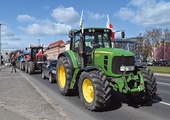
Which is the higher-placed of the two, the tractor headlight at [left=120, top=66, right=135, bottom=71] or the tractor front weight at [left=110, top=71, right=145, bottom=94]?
the tractor headlight at [left=120, top=66, right=135, bottom=71]

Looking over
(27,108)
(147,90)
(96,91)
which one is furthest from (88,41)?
(27,108)

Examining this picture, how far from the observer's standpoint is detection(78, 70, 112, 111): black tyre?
834 centimetres

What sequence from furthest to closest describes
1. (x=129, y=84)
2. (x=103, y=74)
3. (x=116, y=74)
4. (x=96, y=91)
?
(x=116, y=74), (x=129, y=84), (x=103, y=74), (x=96, y=91)

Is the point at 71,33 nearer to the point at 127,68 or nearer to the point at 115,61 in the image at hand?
the point at 115,61

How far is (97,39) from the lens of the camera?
11055 millimetres

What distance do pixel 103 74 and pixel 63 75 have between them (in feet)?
12.5

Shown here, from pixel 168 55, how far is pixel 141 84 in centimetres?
8562

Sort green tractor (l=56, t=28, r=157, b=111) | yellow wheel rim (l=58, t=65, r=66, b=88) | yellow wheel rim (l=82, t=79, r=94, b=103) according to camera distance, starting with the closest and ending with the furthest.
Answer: green tractor (l=56, t=28, r=157, b=111)
yellow wheel rim (l=82, t=79, r=94, b=103)
yellow wheel rim (l=58, t=65, r=66, b=88)

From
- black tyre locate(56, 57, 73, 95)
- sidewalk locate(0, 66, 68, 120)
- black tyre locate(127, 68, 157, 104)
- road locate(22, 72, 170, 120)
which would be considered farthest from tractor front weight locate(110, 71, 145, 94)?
black tyre locate(56, 57, 73, 95)

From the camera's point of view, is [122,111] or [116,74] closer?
[122,111]

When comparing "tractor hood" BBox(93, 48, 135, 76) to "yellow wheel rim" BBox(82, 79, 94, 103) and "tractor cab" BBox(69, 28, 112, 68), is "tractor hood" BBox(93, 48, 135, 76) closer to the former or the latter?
"yellow wheel rim" BBox(82, 79, 94, 103)

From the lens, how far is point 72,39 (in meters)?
12.0

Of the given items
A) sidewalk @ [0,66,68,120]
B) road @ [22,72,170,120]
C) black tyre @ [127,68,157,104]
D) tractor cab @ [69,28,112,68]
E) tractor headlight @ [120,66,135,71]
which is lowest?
road @ [22,72,170,120]

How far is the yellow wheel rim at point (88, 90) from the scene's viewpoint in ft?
29.6
